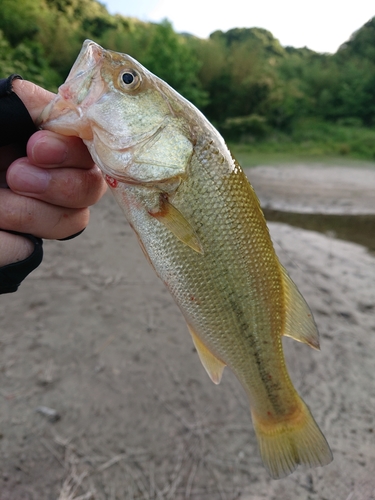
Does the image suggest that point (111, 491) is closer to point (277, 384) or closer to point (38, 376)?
point (38, 376)

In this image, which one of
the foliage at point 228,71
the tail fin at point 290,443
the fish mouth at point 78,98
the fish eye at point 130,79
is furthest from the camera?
the foliage at point 228,71

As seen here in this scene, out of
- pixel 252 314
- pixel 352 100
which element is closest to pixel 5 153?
pixel 252 314

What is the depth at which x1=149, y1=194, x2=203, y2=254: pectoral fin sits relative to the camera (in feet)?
4.71

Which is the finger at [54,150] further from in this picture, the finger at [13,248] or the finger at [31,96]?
the finger at [13,248]

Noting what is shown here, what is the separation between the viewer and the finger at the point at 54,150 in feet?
4.67

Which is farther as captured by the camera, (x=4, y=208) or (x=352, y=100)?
(x=352, y=100)

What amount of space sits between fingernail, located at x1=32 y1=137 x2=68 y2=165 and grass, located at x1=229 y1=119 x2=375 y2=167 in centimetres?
2108

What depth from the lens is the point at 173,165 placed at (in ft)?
4.82

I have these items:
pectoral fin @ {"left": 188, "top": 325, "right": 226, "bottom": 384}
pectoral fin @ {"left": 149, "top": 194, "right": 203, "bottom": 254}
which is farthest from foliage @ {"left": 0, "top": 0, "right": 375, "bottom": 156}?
pectoral fin @ {"left": 188, "top": 325, "right": 226, "bottom": 384}

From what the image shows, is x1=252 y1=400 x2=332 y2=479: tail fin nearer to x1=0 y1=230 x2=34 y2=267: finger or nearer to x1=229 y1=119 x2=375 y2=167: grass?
x1=0 y1=230 x2=34 y2=267: finger

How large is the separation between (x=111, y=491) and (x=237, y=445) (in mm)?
1031

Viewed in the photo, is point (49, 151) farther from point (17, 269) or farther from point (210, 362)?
point (210, 362)

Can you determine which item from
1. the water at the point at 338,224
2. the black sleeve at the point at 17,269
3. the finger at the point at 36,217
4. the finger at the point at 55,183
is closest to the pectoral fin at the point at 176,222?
the finger at the point at 55,183

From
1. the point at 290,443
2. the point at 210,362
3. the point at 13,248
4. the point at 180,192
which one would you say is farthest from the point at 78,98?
the point at 290,443
